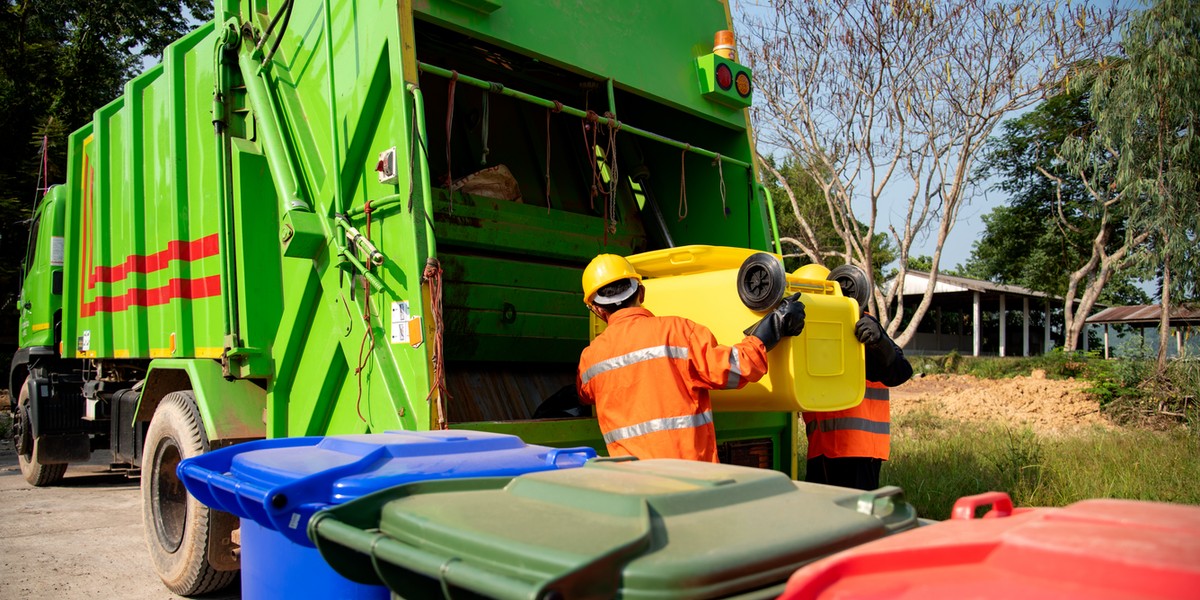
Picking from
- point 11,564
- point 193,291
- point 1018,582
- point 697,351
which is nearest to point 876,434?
point 697,351

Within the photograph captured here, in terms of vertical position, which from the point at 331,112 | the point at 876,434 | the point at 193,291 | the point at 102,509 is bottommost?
the point at 102,509

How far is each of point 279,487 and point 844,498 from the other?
1.15 meters

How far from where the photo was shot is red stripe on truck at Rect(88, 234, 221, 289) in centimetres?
420

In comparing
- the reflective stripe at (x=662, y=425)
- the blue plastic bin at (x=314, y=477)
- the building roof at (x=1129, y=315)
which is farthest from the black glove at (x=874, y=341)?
the building roof at (x=1129, y=315)

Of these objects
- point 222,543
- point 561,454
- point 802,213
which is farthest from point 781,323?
point 802,213

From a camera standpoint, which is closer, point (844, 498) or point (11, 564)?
point (844, 498)

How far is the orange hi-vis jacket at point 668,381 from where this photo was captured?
2.81 m

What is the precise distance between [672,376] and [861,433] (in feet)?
4.37

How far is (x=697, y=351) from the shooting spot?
2842mm

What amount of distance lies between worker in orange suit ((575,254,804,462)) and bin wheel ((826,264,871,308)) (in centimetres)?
110

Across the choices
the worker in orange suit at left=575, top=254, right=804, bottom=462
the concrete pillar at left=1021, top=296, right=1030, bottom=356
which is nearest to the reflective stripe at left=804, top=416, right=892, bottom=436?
the worker in orange suit at left=575, top=254, right=804, bottom=462

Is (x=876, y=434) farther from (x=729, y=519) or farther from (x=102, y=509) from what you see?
(x=102, y=509)

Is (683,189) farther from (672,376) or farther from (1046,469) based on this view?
(1046,469)

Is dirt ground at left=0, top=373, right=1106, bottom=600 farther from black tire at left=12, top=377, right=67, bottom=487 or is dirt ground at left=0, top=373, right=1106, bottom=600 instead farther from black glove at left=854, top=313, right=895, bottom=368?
black glove at left=854, top=313, right=895, bottom=368
